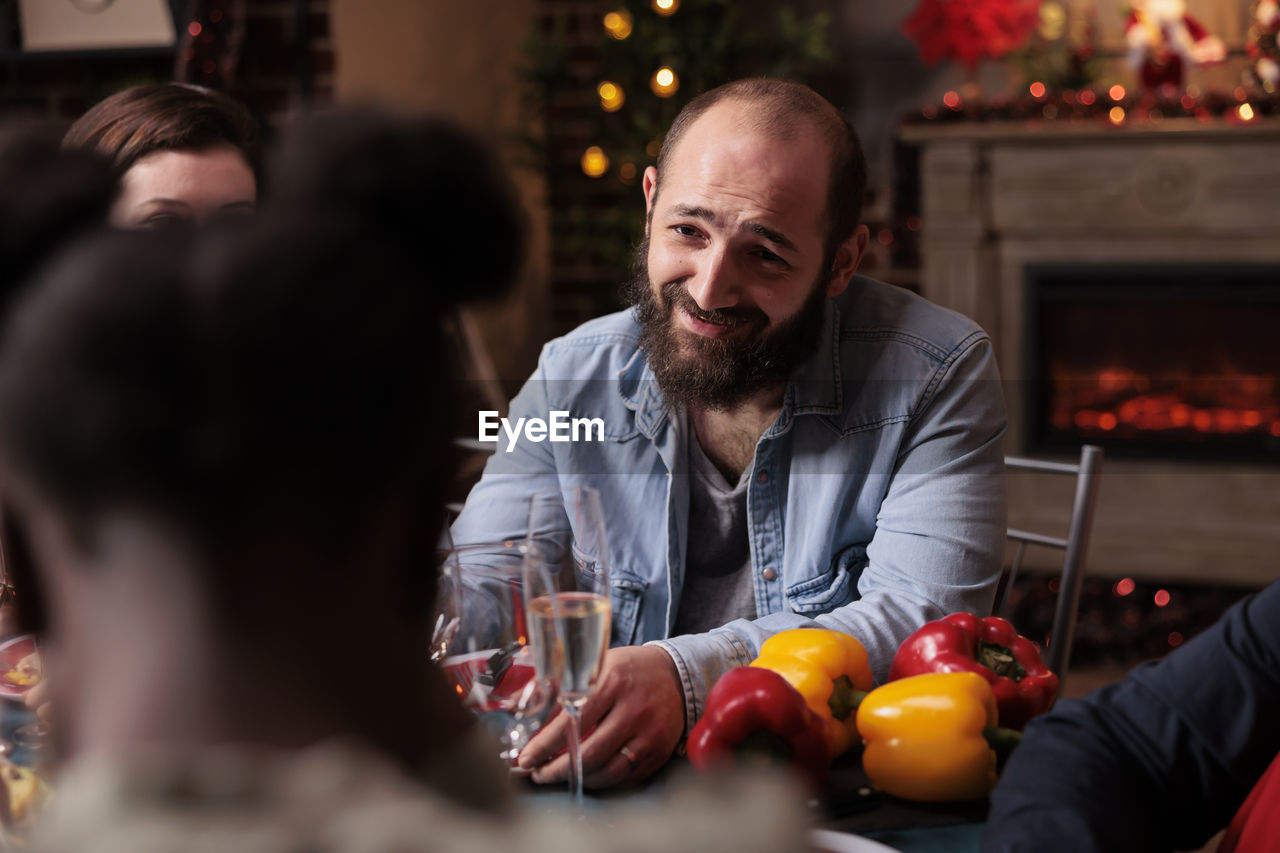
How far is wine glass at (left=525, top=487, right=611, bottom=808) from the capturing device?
80 cm

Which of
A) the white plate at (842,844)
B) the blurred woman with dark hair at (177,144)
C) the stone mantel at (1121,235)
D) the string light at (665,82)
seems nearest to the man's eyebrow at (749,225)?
the blurred woman with dark hair at (177,144)

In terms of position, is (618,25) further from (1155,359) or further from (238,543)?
(238,543)

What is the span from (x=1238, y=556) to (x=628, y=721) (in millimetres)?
2925

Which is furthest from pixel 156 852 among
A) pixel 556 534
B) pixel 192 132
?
pixel 192 132

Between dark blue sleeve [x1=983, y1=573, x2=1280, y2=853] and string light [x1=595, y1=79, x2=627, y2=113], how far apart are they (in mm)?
2958

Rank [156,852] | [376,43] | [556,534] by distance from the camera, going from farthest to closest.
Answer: [376,43] < [556,534] < [156,852]

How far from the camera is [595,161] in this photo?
12.3 ft

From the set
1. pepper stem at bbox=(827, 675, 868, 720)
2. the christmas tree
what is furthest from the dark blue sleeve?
the christmas tree

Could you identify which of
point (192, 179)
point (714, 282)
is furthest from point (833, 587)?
point (192, 179)

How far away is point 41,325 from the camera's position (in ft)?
1.15

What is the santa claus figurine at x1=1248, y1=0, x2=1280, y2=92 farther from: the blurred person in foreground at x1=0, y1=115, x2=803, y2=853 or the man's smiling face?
the blurred person in foreground at x1=0, y1=115, x2=803, y2=853

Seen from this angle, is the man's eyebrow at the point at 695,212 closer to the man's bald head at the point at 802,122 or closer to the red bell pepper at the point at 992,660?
the man's bald head at the point at 802,122

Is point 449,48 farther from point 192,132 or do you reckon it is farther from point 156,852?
point 156,852

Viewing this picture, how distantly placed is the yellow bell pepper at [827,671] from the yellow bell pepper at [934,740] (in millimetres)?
44
